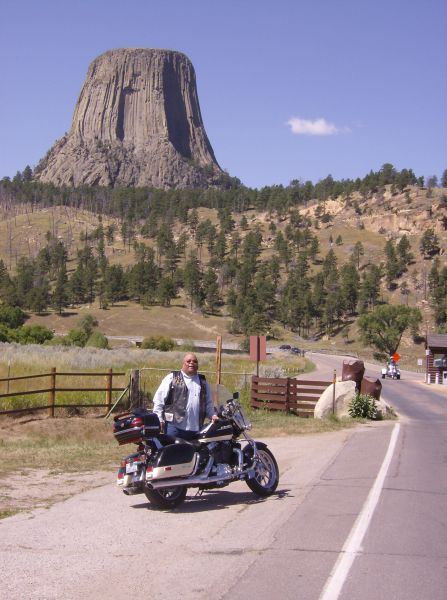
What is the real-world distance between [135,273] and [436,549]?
121992 mm

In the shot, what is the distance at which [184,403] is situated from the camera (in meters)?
9.19

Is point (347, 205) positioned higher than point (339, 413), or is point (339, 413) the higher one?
point (347, 205)

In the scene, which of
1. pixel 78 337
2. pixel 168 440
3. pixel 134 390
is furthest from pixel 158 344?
pixel 168 440

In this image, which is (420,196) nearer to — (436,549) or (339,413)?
(339,413)

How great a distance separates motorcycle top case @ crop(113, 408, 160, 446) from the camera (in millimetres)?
8688

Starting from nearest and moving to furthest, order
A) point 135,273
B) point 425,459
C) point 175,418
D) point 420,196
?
point 175,418 → point 425,459 → point 135,273 → point 420,196

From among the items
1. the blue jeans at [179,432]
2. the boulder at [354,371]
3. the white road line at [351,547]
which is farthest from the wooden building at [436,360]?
the blue jeans at [179,432]

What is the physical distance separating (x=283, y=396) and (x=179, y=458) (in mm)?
15693

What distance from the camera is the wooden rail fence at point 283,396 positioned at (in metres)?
24.0

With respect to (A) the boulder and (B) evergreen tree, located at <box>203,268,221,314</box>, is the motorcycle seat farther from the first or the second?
(B) evergreen tree, located at <box>203,268,221,314</box>

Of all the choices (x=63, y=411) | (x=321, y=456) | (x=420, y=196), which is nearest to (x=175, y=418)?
(x=321, y=456)

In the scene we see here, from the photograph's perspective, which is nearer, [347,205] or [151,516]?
[151,516]

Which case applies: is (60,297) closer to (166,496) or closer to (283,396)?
(283,396)

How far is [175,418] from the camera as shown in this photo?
9.12 meters
